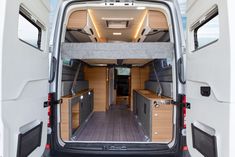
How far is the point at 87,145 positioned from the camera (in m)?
2.16

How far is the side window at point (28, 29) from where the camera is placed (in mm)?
1270

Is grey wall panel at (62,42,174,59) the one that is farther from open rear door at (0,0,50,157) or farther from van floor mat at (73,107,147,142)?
van floor mat at (73,107,147,142)

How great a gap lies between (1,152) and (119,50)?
147 centimetres

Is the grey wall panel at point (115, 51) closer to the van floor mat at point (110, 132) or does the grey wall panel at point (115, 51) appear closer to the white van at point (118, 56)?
the white van at point (118, 56)

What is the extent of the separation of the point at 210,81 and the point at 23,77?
3.38ft

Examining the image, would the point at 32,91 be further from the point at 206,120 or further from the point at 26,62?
the point at 206,120

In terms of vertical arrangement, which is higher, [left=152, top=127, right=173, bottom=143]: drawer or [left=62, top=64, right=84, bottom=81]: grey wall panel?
[left=62, top=64, right=84, bottom=81]: grey wall panel

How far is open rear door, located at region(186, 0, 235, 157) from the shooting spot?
92cm

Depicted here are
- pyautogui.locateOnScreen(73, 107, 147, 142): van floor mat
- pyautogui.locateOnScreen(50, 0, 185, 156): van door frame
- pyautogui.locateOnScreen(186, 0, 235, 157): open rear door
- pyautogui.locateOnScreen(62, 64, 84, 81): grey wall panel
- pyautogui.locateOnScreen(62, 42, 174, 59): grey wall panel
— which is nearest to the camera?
pyautogui.locateOnScreen(186, 0, 235, 157): open rear door

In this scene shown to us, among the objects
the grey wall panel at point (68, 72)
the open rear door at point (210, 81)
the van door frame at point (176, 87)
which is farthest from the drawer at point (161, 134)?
the grey wall panel at point (68, 72)

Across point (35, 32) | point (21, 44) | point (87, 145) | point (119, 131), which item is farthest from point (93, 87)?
point (21, 44)

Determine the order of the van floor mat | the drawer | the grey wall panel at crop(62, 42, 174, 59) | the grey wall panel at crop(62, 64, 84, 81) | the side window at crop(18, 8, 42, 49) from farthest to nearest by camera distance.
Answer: the grey wall panel at crop(62, 64, 84, 81) → the van floor mat → the drawer → the grey wall panel at crop(62, 42, 174, 59) → the side window at crop(18, 8, 42, 49)

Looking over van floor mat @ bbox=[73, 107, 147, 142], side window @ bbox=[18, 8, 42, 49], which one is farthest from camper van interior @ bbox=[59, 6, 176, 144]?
side window @ bbox=[18, 8, 42, 49]

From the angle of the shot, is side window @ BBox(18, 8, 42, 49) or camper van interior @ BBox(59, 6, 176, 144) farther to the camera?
camper van interior @ BBox(59, 6, 176, 144)
